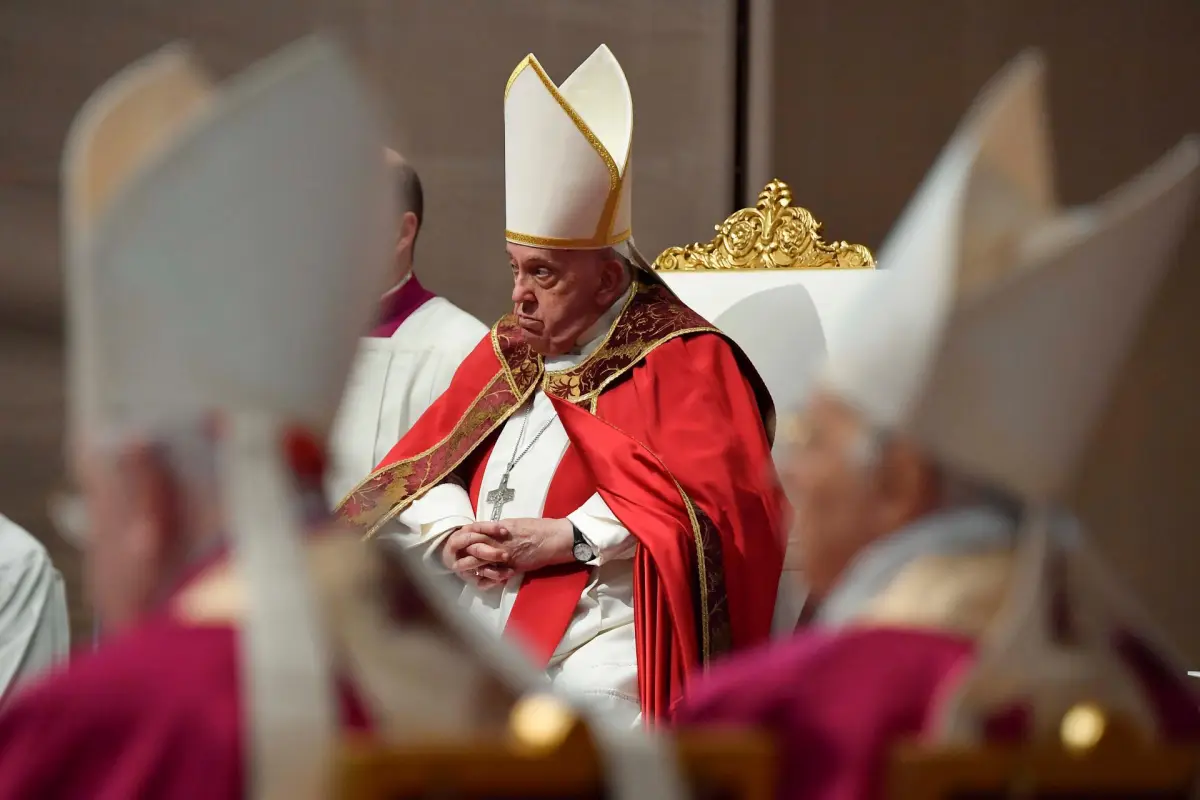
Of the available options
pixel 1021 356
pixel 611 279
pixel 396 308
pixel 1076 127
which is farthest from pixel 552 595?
pixel 1076 127

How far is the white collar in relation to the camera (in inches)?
184

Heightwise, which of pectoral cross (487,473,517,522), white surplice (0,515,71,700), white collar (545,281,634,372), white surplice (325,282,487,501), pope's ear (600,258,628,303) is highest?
pope's ear (600,258,628,303)

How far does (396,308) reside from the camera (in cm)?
575

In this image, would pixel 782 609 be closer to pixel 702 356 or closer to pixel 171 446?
pixel 702 356

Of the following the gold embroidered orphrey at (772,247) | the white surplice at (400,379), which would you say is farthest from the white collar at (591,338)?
the white surplice at (400,379)

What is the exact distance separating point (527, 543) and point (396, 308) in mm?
1675

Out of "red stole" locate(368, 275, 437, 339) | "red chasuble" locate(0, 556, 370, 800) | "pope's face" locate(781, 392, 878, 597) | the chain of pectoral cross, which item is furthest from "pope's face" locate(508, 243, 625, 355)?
"red chasuble" locate(0, 556, 370, 800)

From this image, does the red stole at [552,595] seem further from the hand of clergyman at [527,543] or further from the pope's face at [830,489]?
the pope's face at [830,489]

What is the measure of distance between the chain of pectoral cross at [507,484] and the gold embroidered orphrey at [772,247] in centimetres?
82

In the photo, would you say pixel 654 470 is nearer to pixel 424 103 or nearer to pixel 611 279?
pixel 611 279

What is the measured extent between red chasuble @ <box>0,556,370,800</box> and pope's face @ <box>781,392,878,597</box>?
57 centimetres

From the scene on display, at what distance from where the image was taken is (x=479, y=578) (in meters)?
4.34

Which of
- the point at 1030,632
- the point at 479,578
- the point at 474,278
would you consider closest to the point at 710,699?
the point at 1030,632

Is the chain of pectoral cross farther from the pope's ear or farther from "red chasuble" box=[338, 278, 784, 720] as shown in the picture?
the pope's ear
